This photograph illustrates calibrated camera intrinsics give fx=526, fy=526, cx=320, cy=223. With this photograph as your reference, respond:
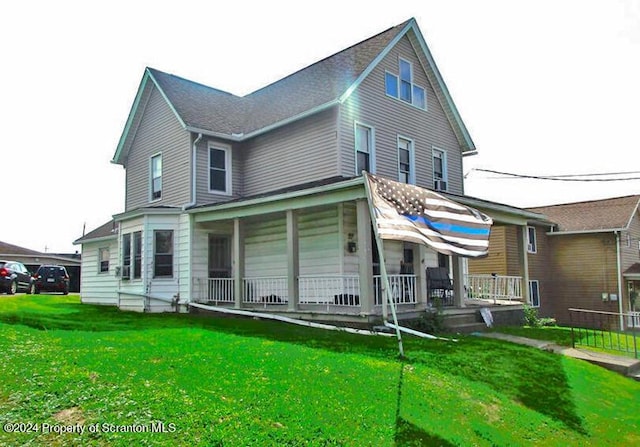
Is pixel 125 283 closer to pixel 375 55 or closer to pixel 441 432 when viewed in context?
pixel 375 55

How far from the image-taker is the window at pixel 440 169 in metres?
19.1

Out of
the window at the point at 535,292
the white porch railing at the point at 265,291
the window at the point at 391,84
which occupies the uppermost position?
the window at the point at 391,84

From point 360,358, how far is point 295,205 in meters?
6.16

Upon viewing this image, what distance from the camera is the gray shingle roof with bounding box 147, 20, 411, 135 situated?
16.5 meters

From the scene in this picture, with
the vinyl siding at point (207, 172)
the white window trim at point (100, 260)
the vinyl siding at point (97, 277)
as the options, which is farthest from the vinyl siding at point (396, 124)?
the white window trim at point (100, 260)

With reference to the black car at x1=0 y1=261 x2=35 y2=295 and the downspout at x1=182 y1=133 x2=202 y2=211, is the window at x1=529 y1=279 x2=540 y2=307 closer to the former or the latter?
the downspout at x1=182 y1=133 x2=202 y2=211

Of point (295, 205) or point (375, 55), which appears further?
point (375, 55)

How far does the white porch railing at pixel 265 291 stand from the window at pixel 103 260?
8.63m

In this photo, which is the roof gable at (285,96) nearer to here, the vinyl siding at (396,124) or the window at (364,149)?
the vinyl siding at (396,124)

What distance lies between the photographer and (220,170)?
18.4m

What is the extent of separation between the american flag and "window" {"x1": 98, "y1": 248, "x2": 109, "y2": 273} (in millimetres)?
16419

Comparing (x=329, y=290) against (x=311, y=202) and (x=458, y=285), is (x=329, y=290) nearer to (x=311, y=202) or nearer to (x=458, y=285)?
(x=311, y=202)

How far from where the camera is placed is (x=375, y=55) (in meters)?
16.8

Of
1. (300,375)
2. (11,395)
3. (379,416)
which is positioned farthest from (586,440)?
(11,395)
